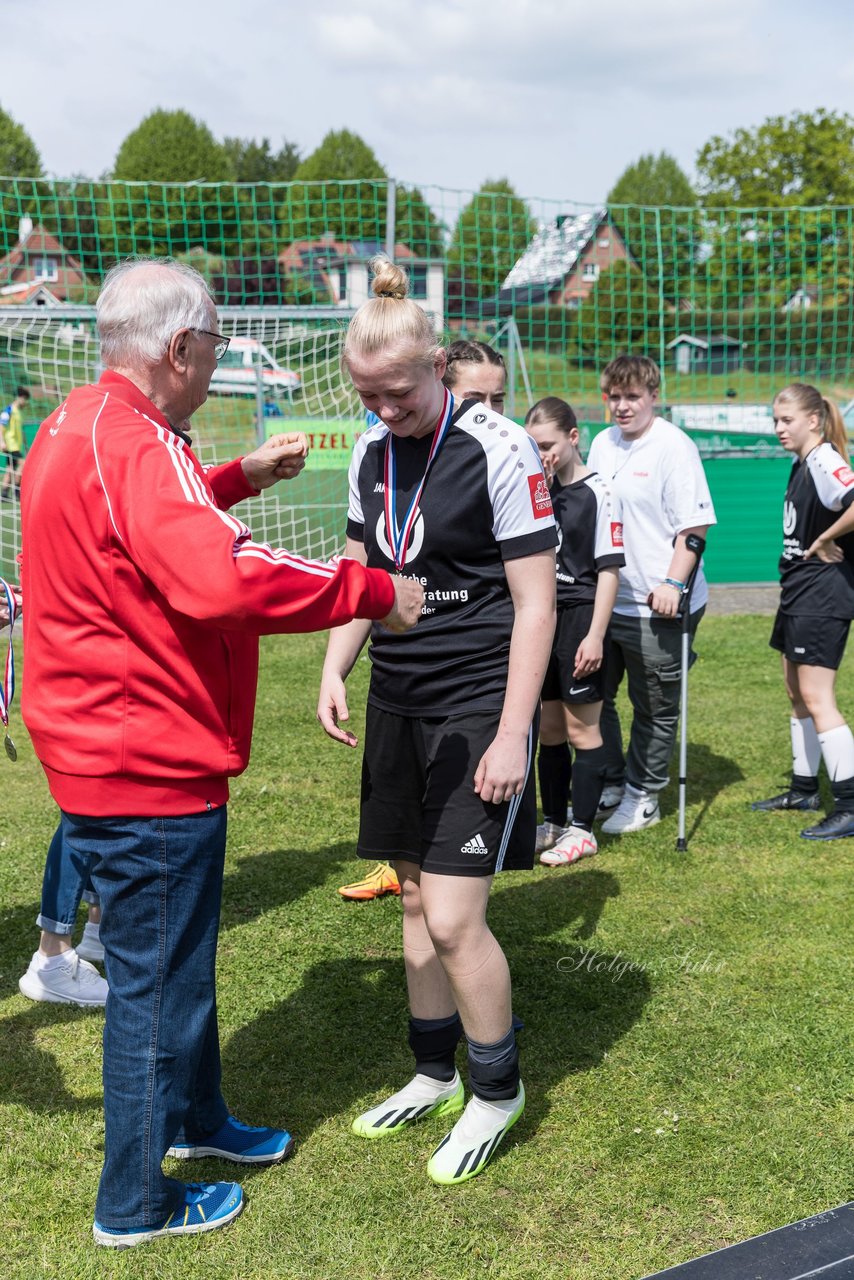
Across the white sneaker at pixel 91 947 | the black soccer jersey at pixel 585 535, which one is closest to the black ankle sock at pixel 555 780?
the black soccer jersey at pixel 585 535

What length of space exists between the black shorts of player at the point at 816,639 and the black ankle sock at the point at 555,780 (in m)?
1.18

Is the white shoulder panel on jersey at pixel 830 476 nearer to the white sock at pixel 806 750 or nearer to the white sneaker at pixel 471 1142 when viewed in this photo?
the white sock at pixel 806 750

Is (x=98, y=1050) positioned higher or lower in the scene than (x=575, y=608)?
lower

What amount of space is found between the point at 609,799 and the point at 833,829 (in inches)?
42.8

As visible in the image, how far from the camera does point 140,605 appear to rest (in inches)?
94.3

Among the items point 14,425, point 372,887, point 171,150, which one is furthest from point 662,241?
point 171,150

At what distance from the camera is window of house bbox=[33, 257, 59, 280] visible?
16.9 m

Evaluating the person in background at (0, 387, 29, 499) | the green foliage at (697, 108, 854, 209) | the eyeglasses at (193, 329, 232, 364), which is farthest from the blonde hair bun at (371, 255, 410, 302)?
the green foliage at (697, 108, 854, 209)

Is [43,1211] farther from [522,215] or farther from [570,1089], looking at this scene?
[522,215]

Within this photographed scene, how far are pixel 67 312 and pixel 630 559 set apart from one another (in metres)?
8.37

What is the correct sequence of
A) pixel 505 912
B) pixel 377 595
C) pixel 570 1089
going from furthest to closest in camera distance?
1. pixel 505 912
2. pixel 570 1089
3. pixel 377 595

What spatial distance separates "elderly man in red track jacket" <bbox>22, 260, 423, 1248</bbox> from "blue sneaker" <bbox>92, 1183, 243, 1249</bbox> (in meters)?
0.01

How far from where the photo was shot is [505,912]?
462 cm

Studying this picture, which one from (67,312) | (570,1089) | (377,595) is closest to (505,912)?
(570,1089)
